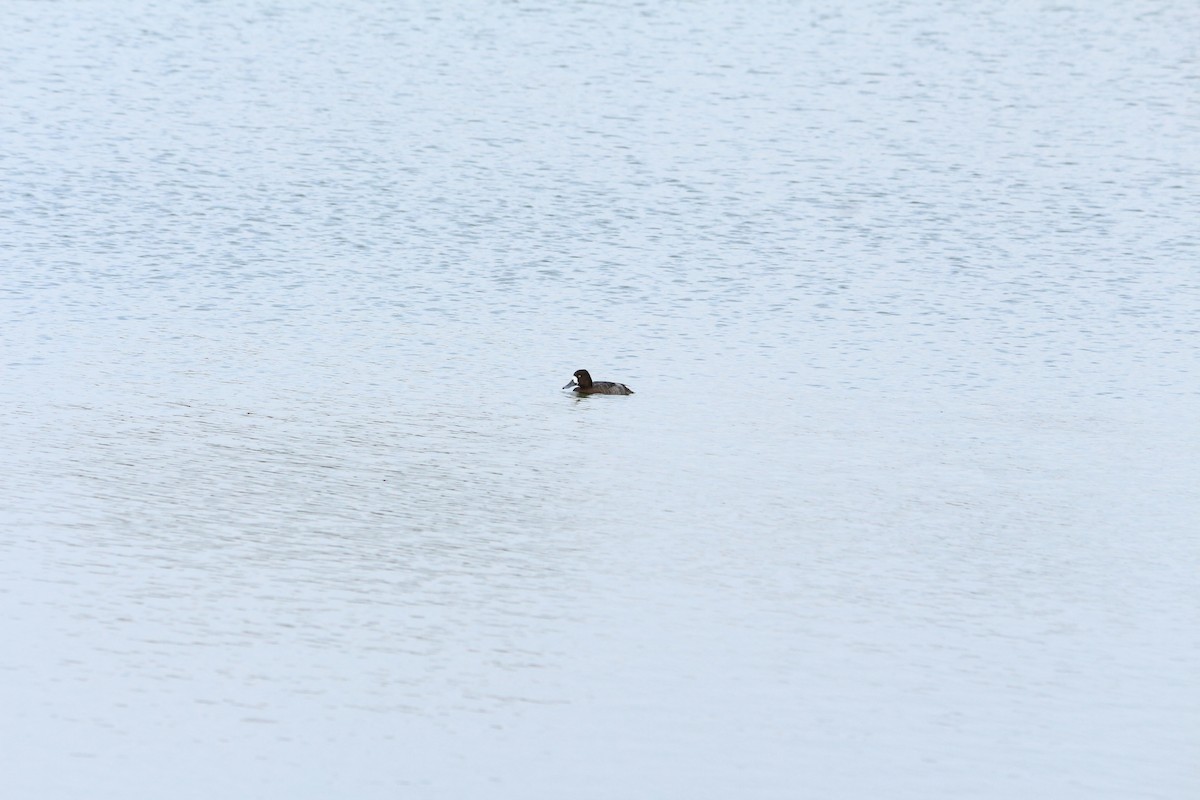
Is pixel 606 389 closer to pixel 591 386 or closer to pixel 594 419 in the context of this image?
pixel 591 386

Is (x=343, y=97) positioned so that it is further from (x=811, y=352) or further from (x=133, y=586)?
(x=133, y=586)

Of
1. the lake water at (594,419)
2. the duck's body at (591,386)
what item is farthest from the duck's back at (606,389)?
the lake water at (594,419)

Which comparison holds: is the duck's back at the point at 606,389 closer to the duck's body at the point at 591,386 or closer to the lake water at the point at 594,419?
the duck's body at the point at 591,386

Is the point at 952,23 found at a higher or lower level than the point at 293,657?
higher

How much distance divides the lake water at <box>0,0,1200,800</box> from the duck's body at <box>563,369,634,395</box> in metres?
0.11

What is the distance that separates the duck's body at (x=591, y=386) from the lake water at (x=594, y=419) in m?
0.11

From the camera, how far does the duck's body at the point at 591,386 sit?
48.1ft

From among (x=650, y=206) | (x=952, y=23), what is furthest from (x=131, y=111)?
(x=952, y=23)

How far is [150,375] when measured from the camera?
14883mm

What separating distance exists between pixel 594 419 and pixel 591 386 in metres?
0.63

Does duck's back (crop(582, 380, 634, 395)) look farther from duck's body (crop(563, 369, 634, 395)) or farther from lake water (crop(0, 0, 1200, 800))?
lake water (crop(0, 0, 1200, 800))

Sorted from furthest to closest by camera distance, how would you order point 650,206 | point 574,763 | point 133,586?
point 650,206, point 133,586, point 574,763

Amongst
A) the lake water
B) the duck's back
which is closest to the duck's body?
the duck's back

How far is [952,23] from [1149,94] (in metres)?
4.83
